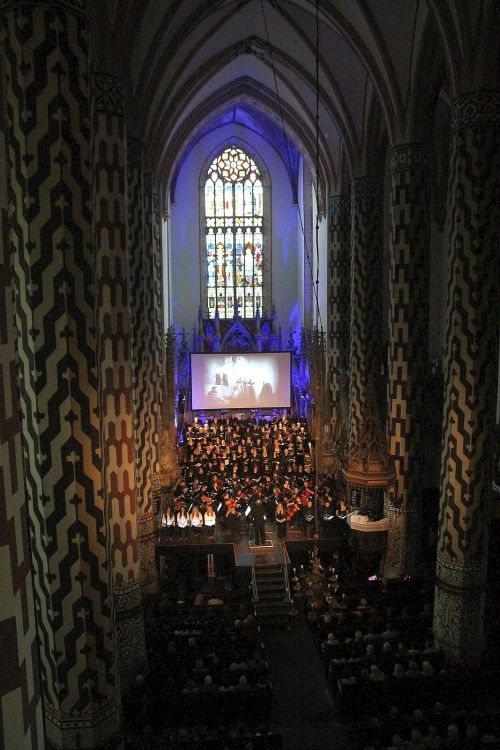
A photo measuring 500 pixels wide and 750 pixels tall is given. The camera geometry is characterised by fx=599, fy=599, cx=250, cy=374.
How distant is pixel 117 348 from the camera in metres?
10.7

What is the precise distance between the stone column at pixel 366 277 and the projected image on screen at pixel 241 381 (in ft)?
33.9

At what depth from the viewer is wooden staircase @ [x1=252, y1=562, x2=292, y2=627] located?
14.7m

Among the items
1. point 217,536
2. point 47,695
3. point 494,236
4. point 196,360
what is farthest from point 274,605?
point 196,360

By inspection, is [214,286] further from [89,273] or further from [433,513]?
[89,273]

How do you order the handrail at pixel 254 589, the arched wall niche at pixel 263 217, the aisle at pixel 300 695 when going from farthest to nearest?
1. the arched wall niche at pixel 263 217
2. the handrail at pixel 254 589
3. the aisle at pixel 300 695

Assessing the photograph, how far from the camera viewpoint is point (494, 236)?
1152 centimetres

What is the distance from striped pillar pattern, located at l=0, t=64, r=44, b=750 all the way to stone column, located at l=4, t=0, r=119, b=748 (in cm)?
391

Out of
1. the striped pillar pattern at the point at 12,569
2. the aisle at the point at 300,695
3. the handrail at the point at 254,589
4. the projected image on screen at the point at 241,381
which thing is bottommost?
the aisle at the point at 300,695

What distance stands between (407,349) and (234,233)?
880 inches

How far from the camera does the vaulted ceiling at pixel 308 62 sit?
11.1 m

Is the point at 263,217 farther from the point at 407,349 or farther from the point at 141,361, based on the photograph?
the point at 141,361

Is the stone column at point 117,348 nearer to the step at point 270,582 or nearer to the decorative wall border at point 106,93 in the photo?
the decorative wall border at point 106,93

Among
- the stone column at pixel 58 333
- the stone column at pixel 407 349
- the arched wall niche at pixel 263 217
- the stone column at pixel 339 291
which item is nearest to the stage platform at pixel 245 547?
the stone column at pixel 407 349

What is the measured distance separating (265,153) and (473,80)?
25343 millimetres
